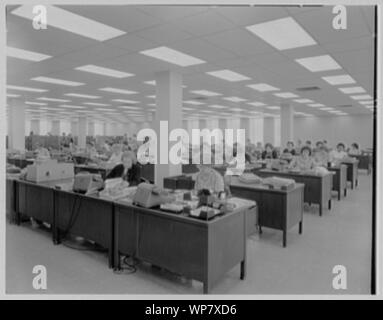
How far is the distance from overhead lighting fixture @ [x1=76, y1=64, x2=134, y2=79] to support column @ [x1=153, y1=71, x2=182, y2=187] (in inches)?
26.0

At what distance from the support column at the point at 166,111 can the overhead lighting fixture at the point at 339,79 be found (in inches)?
115

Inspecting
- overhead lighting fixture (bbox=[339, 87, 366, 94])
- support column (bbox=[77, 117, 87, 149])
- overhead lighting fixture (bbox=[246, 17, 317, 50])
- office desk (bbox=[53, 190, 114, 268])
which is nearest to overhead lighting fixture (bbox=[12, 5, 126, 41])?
overhead lighting fixture (bbox=[246, 17, 317, 50])

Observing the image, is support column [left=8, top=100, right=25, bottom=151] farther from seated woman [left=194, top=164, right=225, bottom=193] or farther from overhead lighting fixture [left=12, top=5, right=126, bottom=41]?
seated woman [left=194, top=164, right=225, bottom=193]

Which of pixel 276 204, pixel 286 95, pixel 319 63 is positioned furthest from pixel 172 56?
pixel 286 95

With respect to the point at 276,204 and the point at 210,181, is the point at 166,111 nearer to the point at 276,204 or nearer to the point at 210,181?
the point at 210,181

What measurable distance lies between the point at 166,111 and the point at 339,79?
11.5ft

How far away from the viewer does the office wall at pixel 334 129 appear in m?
13.8

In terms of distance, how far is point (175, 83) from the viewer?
5.14 metres

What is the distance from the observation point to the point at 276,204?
10.5ft

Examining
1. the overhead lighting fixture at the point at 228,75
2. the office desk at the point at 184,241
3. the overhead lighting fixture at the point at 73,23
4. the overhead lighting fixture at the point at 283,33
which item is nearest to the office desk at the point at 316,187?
the overhead lighting fixture at the point at 283,33

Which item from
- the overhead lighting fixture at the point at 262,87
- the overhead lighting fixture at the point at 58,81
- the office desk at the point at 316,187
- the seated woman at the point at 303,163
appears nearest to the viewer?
the office desk at the point at 316,187

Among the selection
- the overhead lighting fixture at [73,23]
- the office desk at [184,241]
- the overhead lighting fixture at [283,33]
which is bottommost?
the office desk at [184,241]

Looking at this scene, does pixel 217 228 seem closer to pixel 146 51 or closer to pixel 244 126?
pixel 146 51

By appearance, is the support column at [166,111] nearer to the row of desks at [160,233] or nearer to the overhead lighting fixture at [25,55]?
the overhead lighting fixture at [25,55]
